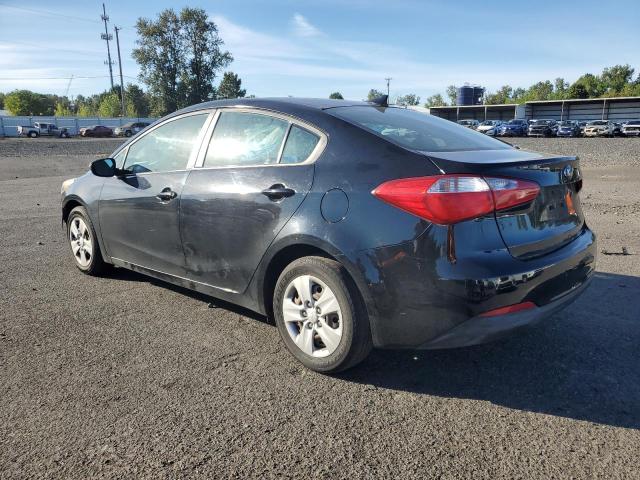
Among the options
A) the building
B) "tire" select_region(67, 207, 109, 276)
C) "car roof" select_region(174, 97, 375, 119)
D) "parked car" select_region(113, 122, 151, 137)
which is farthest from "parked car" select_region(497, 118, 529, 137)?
"car roof" select_region(174, 97, 375, 119)

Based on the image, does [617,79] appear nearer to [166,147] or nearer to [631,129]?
[631,129]

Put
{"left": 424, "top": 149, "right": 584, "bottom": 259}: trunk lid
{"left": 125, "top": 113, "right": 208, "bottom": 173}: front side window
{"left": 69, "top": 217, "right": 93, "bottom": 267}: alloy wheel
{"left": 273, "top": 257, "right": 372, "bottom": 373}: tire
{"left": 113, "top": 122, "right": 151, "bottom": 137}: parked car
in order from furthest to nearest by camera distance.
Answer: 1. {"left": 113, "top": 122, "right": 151, "bottom": 137}: parked car
2. {"left": 69, "top": 217, "right": 93, "bottom": 267}: alloy wheel
3. {"left": 125, "top": 113, "right": 208, "bottom": 173}: front side window
4. {"left": 273, "top": 257, "right": 372, "bottom": 373}: tire
5. {"left": 424, "top": 149, "right": 584, "bottom": 259}: trunk lid

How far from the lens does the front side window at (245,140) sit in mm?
3533

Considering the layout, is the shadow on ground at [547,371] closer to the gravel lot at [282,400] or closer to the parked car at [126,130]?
the gravel lot at [282,400]

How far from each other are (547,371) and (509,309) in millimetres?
762

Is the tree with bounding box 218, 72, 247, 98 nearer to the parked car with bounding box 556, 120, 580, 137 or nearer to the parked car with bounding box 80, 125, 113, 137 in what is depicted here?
the parked car with bounding box 80, 125, 113, 137

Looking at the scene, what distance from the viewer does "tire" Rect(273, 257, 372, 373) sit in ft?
9.73

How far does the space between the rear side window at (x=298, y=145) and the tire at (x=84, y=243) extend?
2.61 metres

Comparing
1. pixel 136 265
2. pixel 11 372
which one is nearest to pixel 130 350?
pixel 11 372

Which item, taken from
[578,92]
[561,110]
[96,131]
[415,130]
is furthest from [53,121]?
[578,92]

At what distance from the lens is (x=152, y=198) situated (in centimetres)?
421

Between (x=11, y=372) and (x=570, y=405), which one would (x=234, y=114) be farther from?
(x=570, y=405)

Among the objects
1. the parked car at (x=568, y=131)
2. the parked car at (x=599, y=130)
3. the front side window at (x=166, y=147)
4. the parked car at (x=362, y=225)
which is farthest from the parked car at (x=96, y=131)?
the parked car at (x=362, y=225)

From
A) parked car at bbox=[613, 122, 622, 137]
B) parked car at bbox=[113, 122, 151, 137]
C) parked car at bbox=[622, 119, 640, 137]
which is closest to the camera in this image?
parked car at bbox=[622, 119, 640, 137]
